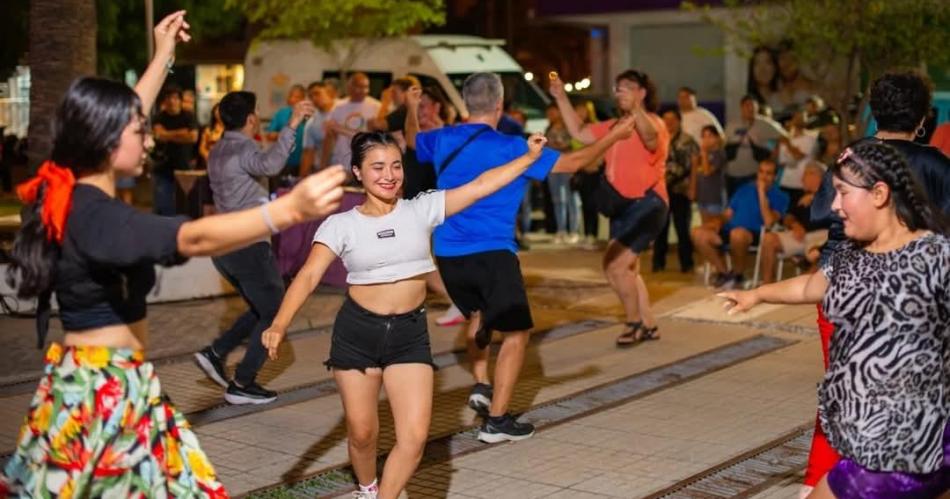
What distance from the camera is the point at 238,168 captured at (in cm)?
923

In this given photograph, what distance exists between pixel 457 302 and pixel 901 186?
3959 millimetres

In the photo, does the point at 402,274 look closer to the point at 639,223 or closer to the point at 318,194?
the point at 318,194

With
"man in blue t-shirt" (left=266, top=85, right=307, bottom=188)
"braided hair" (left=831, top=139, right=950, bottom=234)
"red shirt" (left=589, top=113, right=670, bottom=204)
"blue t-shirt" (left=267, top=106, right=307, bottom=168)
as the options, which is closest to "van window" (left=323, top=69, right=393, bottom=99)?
"man in blue t-shirt" (left=266, top=85, right=307, bottom=188)

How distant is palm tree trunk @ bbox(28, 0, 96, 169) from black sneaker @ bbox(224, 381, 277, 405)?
17.4 feet

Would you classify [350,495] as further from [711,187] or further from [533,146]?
[711,187]

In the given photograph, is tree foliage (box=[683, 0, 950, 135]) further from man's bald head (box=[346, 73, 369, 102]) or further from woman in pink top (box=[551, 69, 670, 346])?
woman in pink top (box=[551, 69, 670, 346])

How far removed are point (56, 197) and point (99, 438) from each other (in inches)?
27.7

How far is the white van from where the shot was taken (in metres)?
21.4

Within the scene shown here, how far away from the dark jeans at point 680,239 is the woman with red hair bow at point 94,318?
37.1 feet

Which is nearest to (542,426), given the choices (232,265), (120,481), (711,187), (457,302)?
(457,302)

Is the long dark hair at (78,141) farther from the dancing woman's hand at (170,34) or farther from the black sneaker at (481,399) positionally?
the black sneaker at (481,399)

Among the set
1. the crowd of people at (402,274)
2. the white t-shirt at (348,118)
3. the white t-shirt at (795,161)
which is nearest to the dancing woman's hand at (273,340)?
the crowd of people at (402,274)

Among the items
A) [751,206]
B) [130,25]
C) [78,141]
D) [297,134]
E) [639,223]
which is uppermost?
[130,25]

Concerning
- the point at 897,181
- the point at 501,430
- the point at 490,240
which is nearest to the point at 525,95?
the point at 490,240
